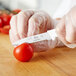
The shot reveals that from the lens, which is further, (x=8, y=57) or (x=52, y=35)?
(x=8, y=57)


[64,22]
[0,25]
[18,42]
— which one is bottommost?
[0,25]

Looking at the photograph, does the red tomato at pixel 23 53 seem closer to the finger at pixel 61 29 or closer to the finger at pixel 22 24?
the finger at pixel 22 24

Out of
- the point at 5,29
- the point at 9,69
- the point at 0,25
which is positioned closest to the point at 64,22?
the point at 9,69

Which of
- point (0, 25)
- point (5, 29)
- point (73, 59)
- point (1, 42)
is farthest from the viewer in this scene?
point (0, 25)

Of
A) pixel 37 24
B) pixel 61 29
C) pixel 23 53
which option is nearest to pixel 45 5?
pixel 37 24

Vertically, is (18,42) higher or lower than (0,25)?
higher

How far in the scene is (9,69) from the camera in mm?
688

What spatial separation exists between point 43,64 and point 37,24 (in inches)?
7.0

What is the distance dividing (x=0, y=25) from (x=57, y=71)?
78cm

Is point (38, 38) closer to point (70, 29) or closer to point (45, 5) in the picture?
point (70, 29)

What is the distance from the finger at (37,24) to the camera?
833 millimetres

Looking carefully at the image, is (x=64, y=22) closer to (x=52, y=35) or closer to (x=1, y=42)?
(x=52, y=35)

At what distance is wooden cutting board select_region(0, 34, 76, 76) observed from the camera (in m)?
0.67

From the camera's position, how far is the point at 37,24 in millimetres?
842
